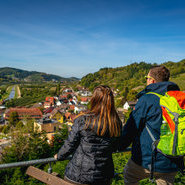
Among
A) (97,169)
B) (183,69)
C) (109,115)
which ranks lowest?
(97,169)

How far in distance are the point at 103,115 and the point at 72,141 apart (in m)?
0.47

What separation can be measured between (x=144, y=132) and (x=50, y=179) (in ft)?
3.92

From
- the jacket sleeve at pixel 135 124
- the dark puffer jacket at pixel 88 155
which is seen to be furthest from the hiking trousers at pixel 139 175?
the dark puffer jacket at pixel 88 155

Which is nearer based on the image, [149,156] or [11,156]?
[149,156]

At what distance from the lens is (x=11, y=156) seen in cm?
1202

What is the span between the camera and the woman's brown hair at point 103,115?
1.81m

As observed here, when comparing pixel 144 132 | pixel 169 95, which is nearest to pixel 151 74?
pixel 169 95

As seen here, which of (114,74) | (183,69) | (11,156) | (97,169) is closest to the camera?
(97,169)

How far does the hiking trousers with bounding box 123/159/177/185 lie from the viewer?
2.01 meters

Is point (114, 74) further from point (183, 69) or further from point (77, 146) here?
point (77, 146)

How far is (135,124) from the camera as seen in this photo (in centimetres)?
201

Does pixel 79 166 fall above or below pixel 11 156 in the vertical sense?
above

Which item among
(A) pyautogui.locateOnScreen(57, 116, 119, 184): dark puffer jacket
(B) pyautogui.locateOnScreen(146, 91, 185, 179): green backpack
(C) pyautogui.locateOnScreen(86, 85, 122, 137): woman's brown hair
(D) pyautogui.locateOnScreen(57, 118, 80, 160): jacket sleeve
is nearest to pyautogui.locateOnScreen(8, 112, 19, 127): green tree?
(D) pyautogui.locateOnScreen(57, 118, 80, 160): jacket sleeve

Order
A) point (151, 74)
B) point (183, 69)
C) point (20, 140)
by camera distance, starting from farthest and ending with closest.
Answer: point (183, 69) < point (20, 140) < point (151, 74)
